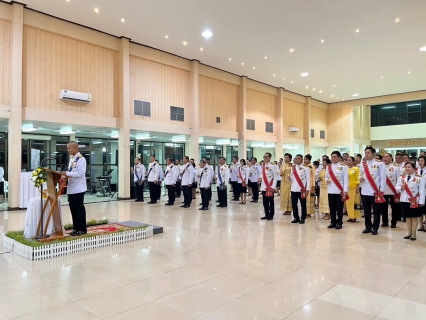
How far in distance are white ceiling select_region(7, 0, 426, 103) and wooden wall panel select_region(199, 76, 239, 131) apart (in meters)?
0.91

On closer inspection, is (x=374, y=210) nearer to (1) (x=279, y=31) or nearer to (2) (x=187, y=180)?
(2) (x=187, y=180)

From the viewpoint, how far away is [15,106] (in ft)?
29.9

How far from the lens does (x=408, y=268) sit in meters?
4.02

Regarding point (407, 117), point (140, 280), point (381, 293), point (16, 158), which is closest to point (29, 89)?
point (16, 158)

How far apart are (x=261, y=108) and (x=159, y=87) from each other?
6.99 meters

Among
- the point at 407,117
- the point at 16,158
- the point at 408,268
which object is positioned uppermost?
the point at 407,117

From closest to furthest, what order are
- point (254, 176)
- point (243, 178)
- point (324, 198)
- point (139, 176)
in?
point (324, 198) < point (243, 178) < point (139, 176) < point (254, 176)

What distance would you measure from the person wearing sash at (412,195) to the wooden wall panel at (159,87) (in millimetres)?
9397

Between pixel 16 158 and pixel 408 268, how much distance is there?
385 inches

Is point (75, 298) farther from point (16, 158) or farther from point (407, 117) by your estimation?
point (407, 117)

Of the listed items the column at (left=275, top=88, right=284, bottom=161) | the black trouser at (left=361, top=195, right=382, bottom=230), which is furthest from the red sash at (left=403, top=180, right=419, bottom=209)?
the column at (left=275, top=88, right=284, bottom=161)

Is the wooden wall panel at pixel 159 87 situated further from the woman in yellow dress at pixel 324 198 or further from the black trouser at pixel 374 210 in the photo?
the black trouser at pixel 374 210

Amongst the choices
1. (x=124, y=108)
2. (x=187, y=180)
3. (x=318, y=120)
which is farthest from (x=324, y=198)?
(x=318, y=120)

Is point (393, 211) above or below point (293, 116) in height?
below
